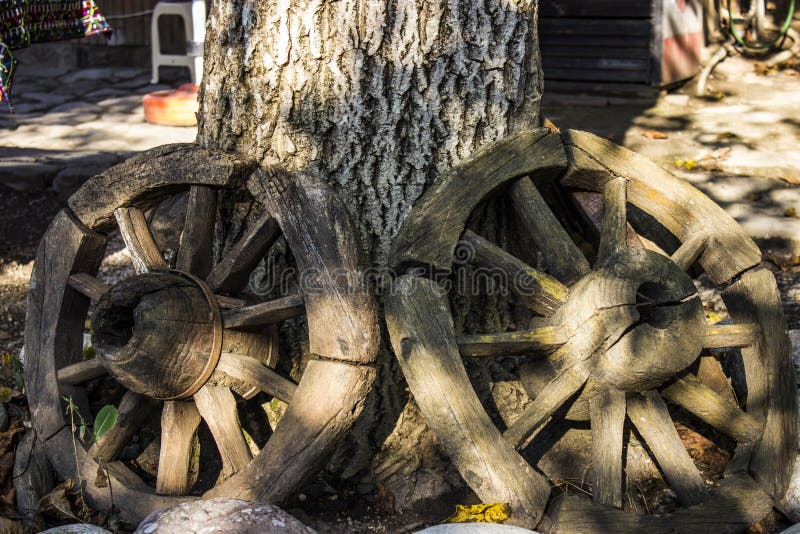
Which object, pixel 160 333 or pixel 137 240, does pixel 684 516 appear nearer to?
pixel 160 333

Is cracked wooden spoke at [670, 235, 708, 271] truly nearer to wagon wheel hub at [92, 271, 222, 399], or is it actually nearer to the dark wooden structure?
wagon wheel hub at [92, 271, 222, 399]

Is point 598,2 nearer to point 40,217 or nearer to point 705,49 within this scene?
point 705,49

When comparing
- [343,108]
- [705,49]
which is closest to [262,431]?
[343,108]

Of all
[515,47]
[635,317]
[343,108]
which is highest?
[515,47]

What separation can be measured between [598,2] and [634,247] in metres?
5.20

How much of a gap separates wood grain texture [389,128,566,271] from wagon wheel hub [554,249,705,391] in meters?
0.35

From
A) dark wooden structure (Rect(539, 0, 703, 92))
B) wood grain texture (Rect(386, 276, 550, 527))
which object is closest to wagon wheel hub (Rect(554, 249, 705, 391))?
wood grain texture (Rect(386, 276, 550, 527))

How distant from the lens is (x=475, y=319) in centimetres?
255

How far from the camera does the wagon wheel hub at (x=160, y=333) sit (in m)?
2.15

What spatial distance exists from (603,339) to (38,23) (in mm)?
3649

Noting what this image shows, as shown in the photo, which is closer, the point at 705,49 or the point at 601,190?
the point at 601,190

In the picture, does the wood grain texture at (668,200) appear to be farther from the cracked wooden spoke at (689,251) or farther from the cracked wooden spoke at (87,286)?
the cracked wooden spoke at (87,286)

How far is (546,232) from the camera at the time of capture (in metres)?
2.37

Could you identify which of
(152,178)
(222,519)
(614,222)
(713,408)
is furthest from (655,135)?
(222,519)
